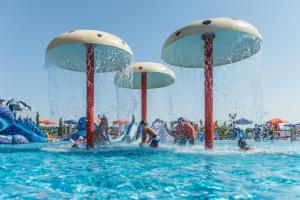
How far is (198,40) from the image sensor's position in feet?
37.4

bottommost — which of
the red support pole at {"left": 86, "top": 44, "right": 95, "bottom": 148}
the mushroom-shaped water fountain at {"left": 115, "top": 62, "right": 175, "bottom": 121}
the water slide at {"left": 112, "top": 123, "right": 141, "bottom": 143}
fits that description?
the water slide at {"left": 112, "top": 123, "right": 141, "bottom": 143}

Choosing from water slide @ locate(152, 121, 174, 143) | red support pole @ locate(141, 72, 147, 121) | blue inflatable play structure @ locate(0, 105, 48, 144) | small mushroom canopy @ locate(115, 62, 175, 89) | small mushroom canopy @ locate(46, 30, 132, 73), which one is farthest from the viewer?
blue inflatable play structure @ locate(0, 105, 48, 144)

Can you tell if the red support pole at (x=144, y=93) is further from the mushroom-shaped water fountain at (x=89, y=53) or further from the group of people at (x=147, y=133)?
the group of people at (x=147, y=133)

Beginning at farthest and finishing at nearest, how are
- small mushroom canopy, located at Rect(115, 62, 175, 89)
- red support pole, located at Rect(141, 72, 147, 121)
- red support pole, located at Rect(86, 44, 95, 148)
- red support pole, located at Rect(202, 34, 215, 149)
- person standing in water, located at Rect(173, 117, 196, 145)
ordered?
red support pole, located at Rect(141, 72, 147, 121) < small mushroom canopy, located at Rect(115, 62, 175, 89) < person standing in water, located at Rect(173, 117, 196, 145) < red support pole, located at Rect(86, 44, 95, 148) < red support pole, located at Rect(202, 34, 215, 149)

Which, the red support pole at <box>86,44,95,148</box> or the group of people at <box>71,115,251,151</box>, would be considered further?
the group of people at <box>71,115,251,151</box>

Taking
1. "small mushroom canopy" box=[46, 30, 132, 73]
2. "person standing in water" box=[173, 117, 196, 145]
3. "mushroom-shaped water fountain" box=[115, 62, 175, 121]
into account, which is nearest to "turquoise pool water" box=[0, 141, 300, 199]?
"small mushroom canopy" box=[46, 30, 132, 73]

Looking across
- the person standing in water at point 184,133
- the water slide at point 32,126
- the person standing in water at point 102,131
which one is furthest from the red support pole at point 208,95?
the water slide at point 32,126

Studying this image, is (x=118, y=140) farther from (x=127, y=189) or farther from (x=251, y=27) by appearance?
(x=127, y=189)

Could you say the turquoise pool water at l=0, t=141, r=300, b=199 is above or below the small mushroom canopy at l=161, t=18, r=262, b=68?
below

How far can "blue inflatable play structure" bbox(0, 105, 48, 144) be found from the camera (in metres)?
16.6

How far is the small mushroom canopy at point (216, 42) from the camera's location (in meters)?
9.90

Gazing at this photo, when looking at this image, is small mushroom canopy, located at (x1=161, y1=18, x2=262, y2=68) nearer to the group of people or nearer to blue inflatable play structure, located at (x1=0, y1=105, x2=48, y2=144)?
the group of people

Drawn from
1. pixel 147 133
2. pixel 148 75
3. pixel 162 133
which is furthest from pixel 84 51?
pixel 162 133

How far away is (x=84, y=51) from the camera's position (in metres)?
12.7
